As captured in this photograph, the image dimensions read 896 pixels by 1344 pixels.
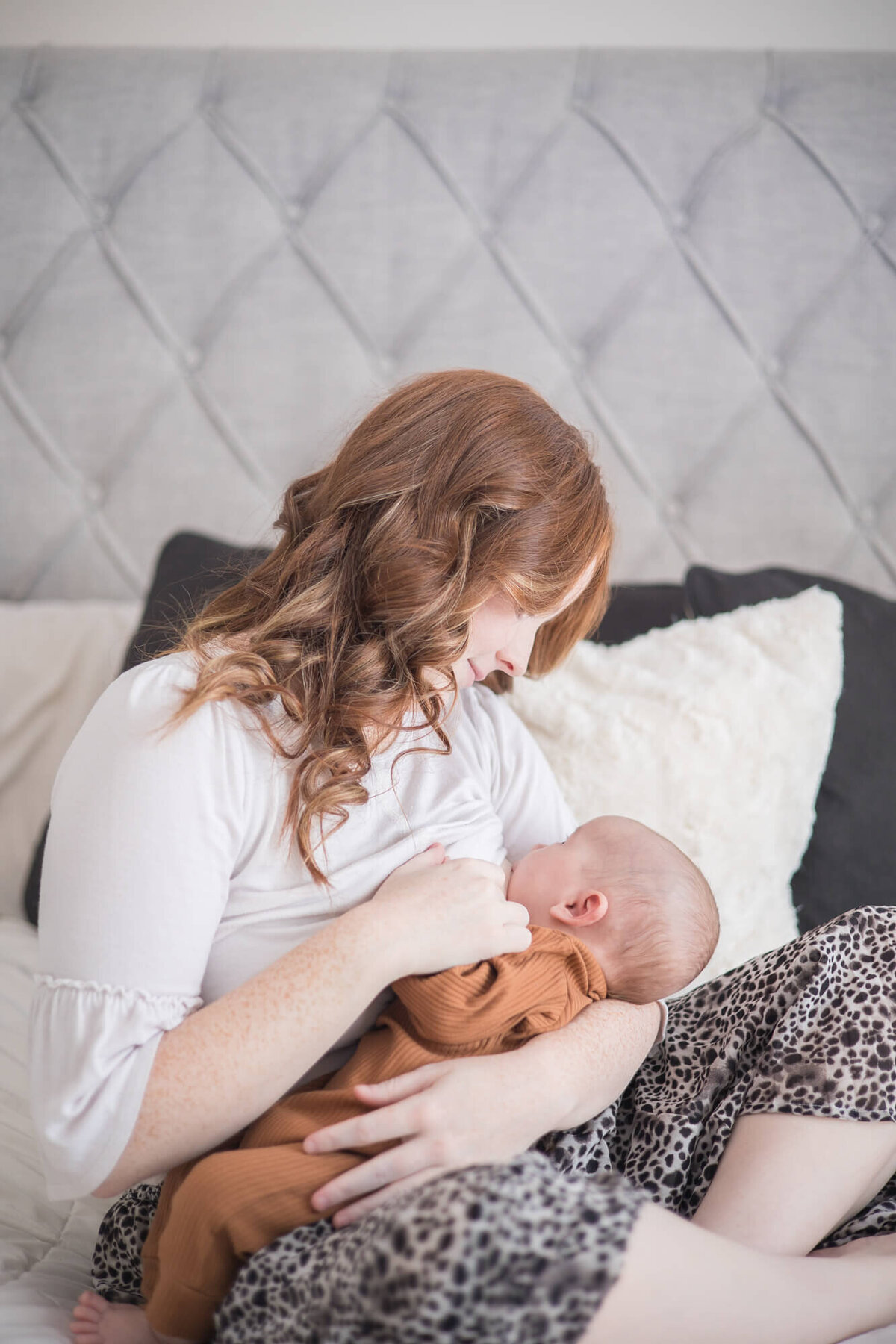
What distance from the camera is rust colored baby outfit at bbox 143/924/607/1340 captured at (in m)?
0.81

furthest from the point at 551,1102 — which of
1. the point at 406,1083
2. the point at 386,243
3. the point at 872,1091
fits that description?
the point at 386,243

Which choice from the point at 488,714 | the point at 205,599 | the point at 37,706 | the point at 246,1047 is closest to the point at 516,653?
the point at 488,714

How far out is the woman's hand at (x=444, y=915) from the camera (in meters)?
0.91

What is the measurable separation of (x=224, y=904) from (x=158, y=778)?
A: 0.47ft

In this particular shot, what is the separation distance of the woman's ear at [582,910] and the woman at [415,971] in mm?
107

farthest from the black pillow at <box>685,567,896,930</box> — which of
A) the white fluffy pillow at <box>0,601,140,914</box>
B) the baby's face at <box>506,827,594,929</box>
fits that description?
the white fluffy pillow at <box>0,601,140,914</box>

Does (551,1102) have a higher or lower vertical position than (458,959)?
lower

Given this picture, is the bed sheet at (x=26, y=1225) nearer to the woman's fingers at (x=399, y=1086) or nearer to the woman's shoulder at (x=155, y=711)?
the woman's fingers at (x=399, y=1086)

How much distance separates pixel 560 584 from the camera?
1.09 metres

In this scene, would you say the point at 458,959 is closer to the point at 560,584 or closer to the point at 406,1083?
the point at 406,1083

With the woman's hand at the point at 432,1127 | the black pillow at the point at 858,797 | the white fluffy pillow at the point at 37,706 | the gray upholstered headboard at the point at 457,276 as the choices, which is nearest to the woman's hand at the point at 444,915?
the woman's hand at the point at 432,1127

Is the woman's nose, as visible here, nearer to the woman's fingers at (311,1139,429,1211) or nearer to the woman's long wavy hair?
the woman's long wavy hair

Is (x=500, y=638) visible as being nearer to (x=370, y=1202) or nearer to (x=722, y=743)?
(x=722, y=743)

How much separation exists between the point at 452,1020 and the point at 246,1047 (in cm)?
20
